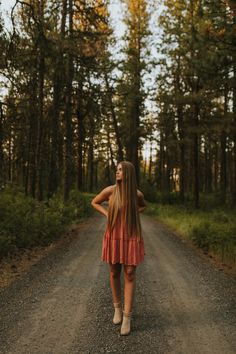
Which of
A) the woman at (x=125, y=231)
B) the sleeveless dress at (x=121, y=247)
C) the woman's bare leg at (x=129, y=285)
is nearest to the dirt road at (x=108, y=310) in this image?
the woman's bare leg at (x=129, y=285)

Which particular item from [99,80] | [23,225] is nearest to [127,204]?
[23,225]

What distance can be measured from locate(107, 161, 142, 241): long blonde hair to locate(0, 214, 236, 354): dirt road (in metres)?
1.30

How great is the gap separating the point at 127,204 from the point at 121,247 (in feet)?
1.86

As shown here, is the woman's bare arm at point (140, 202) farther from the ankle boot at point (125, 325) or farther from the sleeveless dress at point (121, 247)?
the ankle boot at point (125, 325)

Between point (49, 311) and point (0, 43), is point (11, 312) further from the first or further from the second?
point (0, 43)

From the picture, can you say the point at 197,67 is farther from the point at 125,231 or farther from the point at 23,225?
the point at 125,231

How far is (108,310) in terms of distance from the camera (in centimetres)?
576

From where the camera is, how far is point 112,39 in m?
29.8

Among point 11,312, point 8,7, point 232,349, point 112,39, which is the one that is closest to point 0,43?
point 8,7

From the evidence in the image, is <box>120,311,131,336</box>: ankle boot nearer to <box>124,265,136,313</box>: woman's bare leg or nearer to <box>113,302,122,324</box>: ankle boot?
<box>124,265,136,313</box>: woman's bare leg

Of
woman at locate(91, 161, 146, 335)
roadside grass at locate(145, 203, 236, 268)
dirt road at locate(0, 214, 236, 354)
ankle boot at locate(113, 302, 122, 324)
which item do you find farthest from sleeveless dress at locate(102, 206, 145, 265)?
roadside grass at locate(145, 203, 236, 268)

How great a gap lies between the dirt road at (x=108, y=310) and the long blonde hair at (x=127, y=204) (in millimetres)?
1298

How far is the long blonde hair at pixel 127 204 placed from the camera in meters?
5.00

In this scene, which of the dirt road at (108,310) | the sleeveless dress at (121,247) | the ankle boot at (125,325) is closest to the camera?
the dirt road at (108,310)
